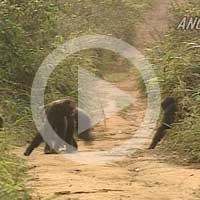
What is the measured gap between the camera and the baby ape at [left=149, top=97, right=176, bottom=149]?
33.9 ft

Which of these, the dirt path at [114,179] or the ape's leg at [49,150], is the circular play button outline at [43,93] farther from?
the dirt path at [114,179]

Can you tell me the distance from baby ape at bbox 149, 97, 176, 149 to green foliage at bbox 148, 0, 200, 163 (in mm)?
110

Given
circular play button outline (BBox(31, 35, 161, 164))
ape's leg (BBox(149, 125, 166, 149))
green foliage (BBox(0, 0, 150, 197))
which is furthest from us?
green foliage (BBox(0, 0, 150, 197))

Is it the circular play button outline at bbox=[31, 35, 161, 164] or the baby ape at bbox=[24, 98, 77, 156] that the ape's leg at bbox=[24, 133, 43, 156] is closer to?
the circular play button outline at bbox=[31, 35, 161, 164]

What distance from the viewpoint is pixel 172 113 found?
10469mm

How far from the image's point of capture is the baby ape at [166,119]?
1033 cm

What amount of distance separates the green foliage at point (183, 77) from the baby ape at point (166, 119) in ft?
0.36

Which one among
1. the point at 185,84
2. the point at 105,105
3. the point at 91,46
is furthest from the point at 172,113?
the point at 91,46

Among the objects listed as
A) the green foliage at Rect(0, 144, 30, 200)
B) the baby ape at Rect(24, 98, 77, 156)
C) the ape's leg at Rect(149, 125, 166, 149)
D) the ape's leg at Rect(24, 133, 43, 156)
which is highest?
the green foliage at Rect(0, 144, 30, 200)

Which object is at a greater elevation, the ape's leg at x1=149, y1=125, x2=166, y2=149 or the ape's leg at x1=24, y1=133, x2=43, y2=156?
the ape's leg at x1=24, y1=133, x2=43, y2=156

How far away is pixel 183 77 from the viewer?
11.0 metres

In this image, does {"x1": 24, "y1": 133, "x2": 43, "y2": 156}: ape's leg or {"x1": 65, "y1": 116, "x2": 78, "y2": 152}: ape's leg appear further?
{"x1": 65, "y1": 116, "x2": 78, "y2": 152}: ape's leg

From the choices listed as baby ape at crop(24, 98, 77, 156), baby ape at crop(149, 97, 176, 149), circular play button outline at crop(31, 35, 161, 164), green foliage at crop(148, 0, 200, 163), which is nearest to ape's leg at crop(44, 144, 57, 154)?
circular play button outline at crop(31, 35, 161, 164)

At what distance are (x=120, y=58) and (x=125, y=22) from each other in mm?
1673
